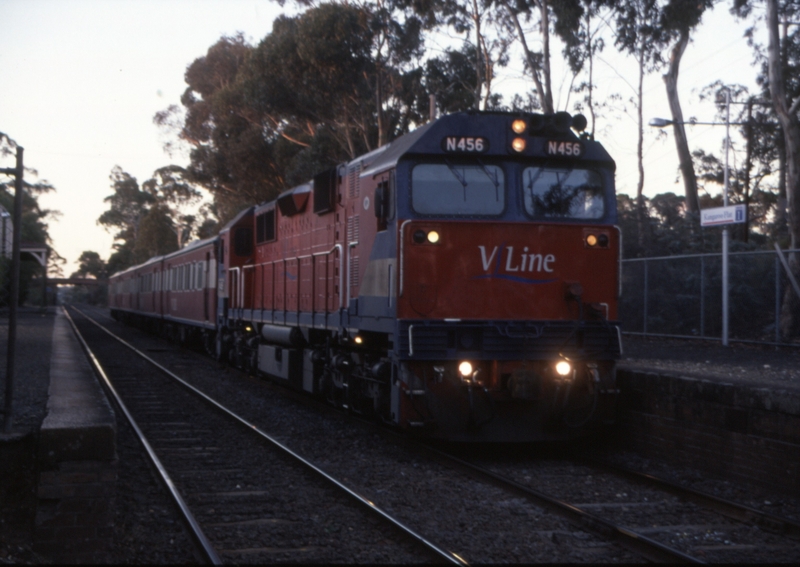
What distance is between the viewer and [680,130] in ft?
109

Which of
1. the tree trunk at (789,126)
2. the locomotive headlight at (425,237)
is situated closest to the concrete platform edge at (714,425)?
the locomotive headlight at (425,237)

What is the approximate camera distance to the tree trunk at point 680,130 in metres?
31.7

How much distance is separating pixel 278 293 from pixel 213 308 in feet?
21.5

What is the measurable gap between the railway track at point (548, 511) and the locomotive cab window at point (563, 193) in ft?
8.63

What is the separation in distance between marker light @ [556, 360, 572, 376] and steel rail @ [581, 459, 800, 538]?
42.0 inches

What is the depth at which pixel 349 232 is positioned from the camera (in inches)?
410

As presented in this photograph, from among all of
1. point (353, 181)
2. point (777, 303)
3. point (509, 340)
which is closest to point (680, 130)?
point (777, 303)

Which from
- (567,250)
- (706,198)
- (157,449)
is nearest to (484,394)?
(567,250)

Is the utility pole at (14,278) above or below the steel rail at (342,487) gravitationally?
above

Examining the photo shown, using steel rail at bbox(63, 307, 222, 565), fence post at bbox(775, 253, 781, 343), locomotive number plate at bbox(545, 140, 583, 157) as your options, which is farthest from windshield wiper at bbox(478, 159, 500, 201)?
fence post at bbox(775, 253, 781, 343)

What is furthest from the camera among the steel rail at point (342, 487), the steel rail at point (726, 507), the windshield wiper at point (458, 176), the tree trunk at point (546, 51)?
the tree trunk at point (546, 51)

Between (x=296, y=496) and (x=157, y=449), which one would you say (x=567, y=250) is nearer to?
(x=296, y=496)

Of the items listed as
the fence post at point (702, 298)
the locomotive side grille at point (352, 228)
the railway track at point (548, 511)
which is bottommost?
the railway track at point (548, 511)

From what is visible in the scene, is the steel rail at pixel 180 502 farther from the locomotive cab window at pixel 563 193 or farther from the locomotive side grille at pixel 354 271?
the locomotive cab window at pixel 563 193
